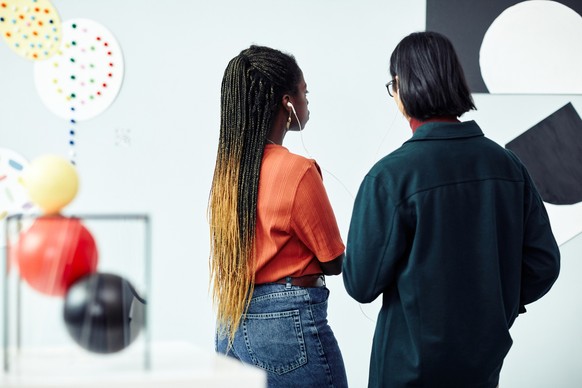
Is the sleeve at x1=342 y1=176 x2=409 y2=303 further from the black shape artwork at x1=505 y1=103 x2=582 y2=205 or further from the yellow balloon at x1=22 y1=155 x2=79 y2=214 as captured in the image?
the black shape artwork at x1=505 y1=103 x2=582 y2=205

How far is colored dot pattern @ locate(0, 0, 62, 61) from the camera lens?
2.55 meters

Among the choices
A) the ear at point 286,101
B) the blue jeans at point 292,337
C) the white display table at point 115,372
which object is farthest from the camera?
the ear at point 286,101

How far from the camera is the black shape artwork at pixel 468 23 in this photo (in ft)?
9.55

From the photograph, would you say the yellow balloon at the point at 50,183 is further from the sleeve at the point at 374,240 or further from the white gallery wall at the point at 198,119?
the white gallery wall at the point at 198,119

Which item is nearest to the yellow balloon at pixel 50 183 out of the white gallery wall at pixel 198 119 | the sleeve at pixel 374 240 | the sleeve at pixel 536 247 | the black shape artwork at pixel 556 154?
the sleeve at pixel 374 240

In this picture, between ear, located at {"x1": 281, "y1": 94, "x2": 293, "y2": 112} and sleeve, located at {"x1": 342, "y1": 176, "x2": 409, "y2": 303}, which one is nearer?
sleeve, located at {"x1": 342, "y1": 176, "x2": 409, "y2": 303}

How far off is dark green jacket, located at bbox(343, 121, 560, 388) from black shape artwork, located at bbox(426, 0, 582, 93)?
5.20ft

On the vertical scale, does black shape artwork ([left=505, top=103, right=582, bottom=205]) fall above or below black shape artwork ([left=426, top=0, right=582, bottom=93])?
below

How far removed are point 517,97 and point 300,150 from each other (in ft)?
2.96

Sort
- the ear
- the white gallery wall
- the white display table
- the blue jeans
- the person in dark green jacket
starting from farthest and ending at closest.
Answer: the white gallery wall
the ear
the blue jeans
the person in dark green jacket
the white display table

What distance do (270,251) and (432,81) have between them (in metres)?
0.48

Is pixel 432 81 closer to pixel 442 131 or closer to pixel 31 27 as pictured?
pixel 442 131

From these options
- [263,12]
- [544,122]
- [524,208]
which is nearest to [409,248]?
[524,208]

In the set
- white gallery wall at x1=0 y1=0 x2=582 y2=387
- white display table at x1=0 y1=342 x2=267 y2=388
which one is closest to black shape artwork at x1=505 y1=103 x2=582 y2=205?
white gallery wall at x1=0 y1=0 x2=582 y2=387
